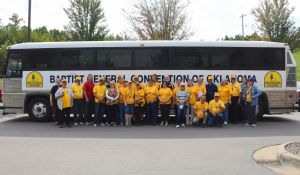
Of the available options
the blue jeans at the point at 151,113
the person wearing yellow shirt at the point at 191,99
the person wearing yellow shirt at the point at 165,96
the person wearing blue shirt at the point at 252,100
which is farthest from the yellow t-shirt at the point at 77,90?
the person wearing blue shirt at the point at 252,100

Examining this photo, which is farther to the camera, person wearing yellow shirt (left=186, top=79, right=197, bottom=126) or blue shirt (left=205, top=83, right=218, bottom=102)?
blue shirt (left=205, top=83, right=218, bottom=102)

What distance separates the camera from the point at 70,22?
4141 centimetres

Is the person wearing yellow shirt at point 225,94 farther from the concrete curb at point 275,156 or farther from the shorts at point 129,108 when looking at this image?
the concrete curb at point 275,156

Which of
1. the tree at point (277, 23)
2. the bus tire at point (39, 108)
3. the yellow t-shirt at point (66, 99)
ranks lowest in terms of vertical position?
the bus tire at point (39, 108)

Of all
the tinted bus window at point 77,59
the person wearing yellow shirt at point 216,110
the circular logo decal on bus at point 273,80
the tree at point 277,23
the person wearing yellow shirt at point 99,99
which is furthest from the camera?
the tree at point 277,23

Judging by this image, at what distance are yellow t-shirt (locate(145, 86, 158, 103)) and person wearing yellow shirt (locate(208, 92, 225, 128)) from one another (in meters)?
1.83

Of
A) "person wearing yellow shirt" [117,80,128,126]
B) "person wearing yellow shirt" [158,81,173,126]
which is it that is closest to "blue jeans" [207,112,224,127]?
"person wearing yellow shirt" [158,81,173,126]

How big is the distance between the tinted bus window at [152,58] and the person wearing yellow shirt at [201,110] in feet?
6.41

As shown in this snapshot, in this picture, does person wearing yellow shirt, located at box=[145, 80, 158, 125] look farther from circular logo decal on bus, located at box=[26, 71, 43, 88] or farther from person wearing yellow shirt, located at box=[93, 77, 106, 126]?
circular logo decal on bus, located at box=[26, 71, 43, 88]

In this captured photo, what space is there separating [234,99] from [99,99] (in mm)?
4588

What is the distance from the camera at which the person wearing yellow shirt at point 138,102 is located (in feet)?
52.2

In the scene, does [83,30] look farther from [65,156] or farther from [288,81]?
[65,156]

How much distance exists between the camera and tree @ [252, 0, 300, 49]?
38031mm

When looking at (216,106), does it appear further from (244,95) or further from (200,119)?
(244,95)
